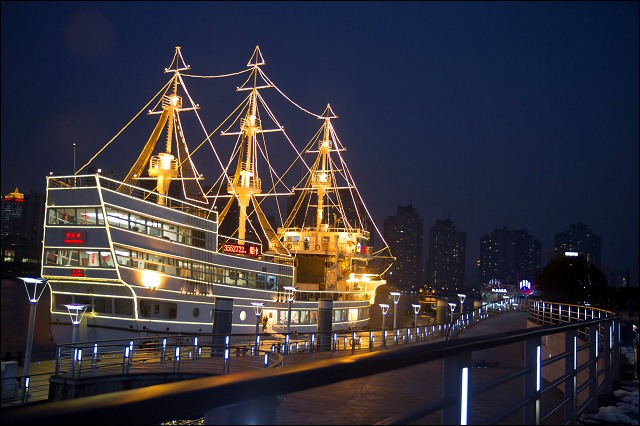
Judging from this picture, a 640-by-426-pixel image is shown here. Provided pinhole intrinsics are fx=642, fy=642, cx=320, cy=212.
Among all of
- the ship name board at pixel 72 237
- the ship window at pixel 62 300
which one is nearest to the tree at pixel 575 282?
the ship window at pixel 62 300

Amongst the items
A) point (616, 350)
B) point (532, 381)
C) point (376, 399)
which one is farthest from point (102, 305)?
point (376, 399)

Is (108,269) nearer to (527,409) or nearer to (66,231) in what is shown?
(66,231)

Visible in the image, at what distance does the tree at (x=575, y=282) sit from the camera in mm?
54300

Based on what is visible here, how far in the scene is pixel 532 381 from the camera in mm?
5609

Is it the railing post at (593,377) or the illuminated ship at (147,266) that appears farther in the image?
the illuminated ship at (147,266)

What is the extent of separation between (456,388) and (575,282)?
5438 centimetres

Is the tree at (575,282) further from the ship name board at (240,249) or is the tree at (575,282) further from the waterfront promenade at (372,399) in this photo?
the waterfront promenade at (372,399)

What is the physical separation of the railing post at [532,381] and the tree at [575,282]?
169 ft

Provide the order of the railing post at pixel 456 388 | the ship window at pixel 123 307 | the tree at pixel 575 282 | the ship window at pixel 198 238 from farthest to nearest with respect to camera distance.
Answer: the tree at pixel 575 282 < the ship window at pixel 198 238 < the ship window at pixel 123 307 < the railing post at pixel 456 388

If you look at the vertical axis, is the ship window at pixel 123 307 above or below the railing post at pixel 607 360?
below

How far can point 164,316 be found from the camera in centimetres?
3691

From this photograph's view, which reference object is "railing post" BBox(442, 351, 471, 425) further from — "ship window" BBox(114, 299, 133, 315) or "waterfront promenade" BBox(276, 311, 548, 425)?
"ship window" BBox(114, 299, 133, 315)

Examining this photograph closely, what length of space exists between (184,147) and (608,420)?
49.9m

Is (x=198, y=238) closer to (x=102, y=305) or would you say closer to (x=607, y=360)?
(x=102, y=305)
